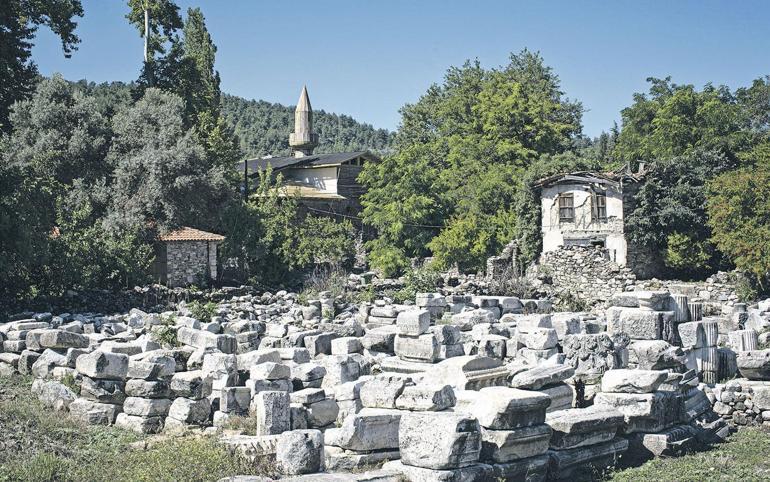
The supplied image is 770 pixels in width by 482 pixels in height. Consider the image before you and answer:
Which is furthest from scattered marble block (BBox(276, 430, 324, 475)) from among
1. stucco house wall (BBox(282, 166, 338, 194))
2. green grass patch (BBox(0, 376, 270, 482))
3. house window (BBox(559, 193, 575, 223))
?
stucco house wall (BBox(282, 166, 338, 194))

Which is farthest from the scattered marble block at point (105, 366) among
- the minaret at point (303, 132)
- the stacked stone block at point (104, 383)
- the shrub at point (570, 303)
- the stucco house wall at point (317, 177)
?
the minaret at point (303, 132)

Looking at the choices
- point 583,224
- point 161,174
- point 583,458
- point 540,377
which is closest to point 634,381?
point 540,377

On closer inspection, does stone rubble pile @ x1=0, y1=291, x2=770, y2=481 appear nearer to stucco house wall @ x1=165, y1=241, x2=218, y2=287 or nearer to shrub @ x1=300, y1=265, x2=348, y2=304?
shrub @ x1=300, y1=265, x2=348, y2=304

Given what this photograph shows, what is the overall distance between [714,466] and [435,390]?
12.4ft

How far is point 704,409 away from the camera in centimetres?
1375

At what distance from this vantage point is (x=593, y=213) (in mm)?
36281

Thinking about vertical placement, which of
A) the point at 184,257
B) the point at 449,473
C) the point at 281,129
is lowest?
the point at 449,473

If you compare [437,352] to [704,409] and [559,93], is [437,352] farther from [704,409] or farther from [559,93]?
[559,93]

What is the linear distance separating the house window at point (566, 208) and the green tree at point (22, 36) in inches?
826

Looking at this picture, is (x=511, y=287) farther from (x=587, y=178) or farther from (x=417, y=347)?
(x=417, y=347)

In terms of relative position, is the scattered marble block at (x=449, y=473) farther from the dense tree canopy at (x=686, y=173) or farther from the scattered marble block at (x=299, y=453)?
the dense tree canopy at (x=686, y=173)

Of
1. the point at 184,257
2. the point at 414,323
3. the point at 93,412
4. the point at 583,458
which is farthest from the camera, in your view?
the point at 184,257

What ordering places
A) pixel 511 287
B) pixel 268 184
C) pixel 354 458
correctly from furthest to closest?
pixel 268 184
pixel 511 287
pixel 354 458

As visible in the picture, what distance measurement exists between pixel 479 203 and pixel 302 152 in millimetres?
21362
